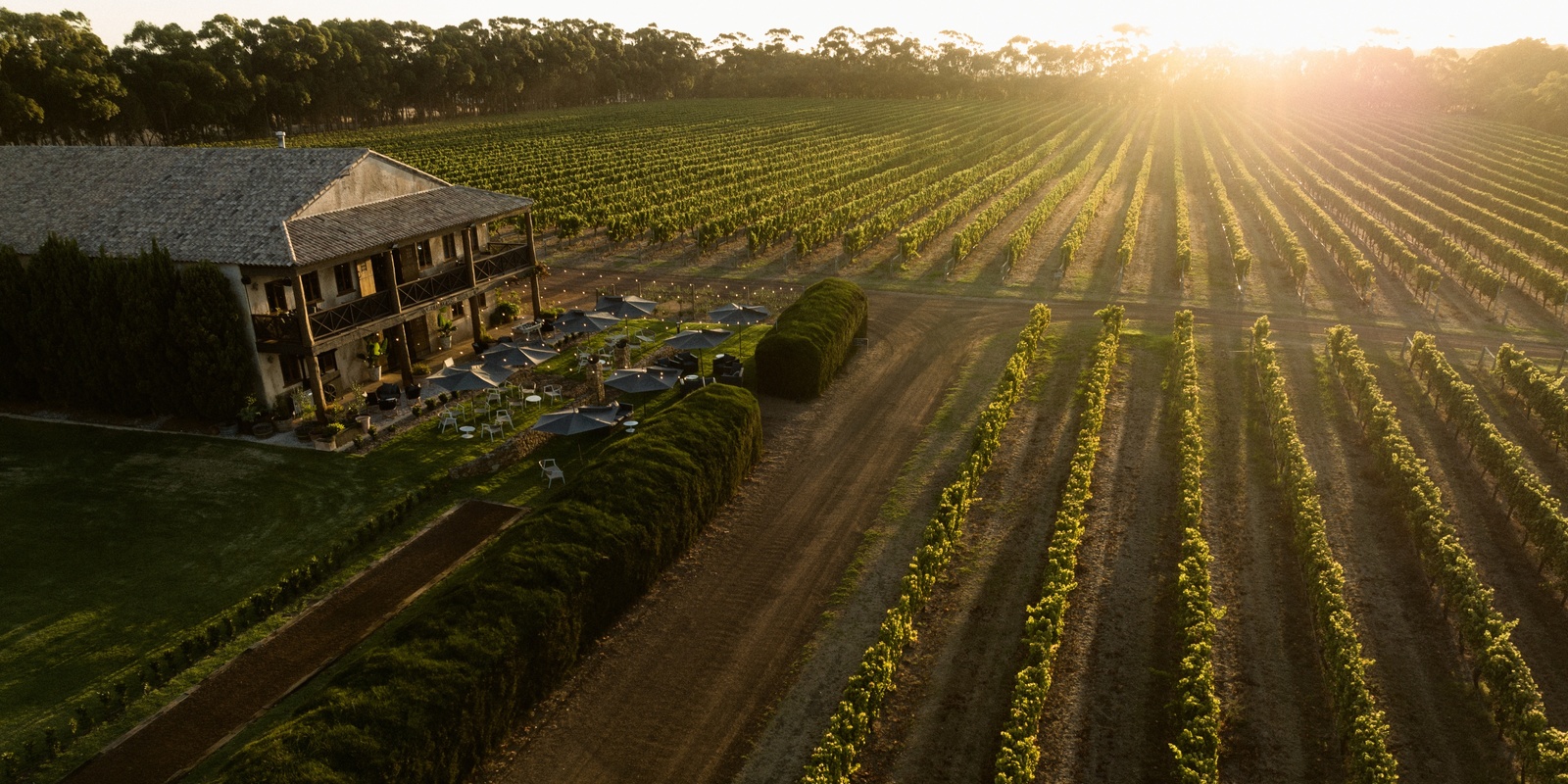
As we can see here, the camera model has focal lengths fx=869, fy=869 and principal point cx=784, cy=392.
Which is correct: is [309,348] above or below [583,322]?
above

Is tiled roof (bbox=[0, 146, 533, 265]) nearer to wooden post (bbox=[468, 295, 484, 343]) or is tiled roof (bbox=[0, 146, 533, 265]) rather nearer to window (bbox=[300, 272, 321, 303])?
window (bbox=[300, 272, 321, 303])

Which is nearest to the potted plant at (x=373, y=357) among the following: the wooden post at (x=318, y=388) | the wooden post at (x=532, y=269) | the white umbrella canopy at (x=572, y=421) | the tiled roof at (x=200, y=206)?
the wooden post at (x=318, y=388)

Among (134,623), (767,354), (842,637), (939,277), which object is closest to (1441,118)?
(939,277)

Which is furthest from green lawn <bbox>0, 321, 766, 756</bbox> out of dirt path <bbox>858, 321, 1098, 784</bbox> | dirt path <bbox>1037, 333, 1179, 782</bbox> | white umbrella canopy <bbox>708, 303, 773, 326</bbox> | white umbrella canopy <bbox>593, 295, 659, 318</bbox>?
dirt path <bbox>1037, 333, 1179, 782</bbox>

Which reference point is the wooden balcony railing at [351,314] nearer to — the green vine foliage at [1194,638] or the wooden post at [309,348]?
the wooden post at [309,348]

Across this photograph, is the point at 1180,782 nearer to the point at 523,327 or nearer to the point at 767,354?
the point at 767,354

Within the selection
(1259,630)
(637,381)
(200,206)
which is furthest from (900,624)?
(200,206)

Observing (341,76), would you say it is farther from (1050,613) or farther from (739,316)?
(1050,613)
